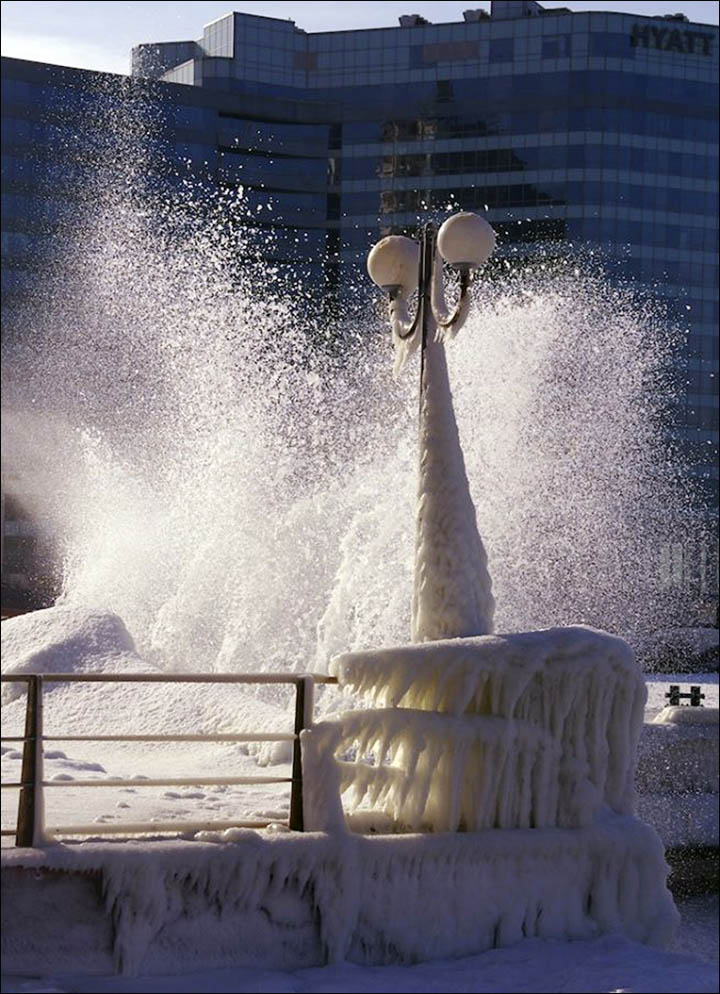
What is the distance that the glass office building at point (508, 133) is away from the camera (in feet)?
223

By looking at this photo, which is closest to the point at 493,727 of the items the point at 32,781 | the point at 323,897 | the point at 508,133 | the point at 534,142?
the point at 323,897

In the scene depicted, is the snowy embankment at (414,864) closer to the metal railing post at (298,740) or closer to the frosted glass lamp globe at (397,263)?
the metal railing post at (298,740)

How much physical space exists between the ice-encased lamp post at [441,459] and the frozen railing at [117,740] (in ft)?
2.76

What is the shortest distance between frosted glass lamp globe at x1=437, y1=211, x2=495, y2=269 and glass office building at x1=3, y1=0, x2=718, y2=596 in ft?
185

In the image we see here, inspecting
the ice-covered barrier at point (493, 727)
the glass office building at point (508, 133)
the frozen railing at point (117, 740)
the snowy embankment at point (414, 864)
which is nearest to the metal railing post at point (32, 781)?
the frozen railing at point (117, 740)

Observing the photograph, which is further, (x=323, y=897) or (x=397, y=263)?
(x=397, y=263)

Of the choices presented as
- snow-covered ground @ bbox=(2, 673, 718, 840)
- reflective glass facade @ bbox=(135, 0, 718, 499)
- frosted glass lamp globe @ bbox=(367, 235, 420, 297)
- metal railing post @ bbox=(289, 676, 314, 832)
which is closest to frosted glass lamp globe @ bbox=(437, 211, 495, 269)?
frosted glass lamp globe @ bbox=(367, 235, 420, 297)

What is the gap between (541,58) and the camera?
69812 mm

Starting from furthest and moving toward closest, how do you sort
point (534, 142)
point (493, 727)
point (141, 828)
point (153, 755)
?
point (534, 142)
point (153, 755)
point (493, 727)
point (141, 828)

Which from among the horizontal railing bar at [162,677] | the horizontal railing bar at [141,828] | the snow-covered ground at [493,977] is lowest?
the snow-covered ground at [493,977]

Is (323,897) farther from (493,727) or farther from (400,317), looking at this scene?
(400,317)

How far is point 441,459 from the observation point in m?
8.88

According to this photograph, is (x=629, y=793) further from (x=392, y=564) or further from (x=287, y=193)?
(x=287, y=193)

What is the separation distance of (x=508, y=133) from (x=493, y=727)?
64.4 metres
